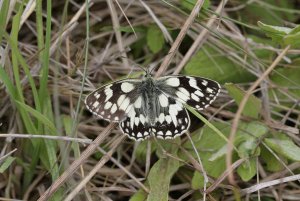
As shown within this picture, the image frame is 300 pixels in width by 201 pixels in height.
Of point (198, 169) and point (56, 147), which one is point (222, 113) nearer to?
point (198, 169)

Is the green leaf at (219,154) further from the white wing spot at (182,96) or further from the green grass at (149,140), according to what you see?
the white wing spot at (182,96)

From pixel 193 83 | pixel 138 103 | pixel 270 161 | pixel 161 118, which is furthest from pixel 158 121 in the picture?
pixel 270 161

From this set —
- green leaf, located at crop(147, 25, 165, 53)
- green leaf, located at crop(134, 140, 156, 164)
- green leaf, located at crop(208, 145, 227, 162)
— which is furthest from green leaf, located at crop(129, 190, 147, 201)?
green leaf, located at crop(147, 25, 165, 53)

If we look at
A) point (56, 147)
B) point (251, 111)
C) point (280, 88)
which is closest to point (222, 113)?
point (251, 111)

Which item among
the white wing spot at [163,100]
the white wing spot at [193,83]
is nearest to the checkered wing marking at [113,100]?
the white wing spot at [163,100]

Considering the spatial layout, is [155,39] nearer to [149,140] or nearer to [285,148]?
[149,140]
